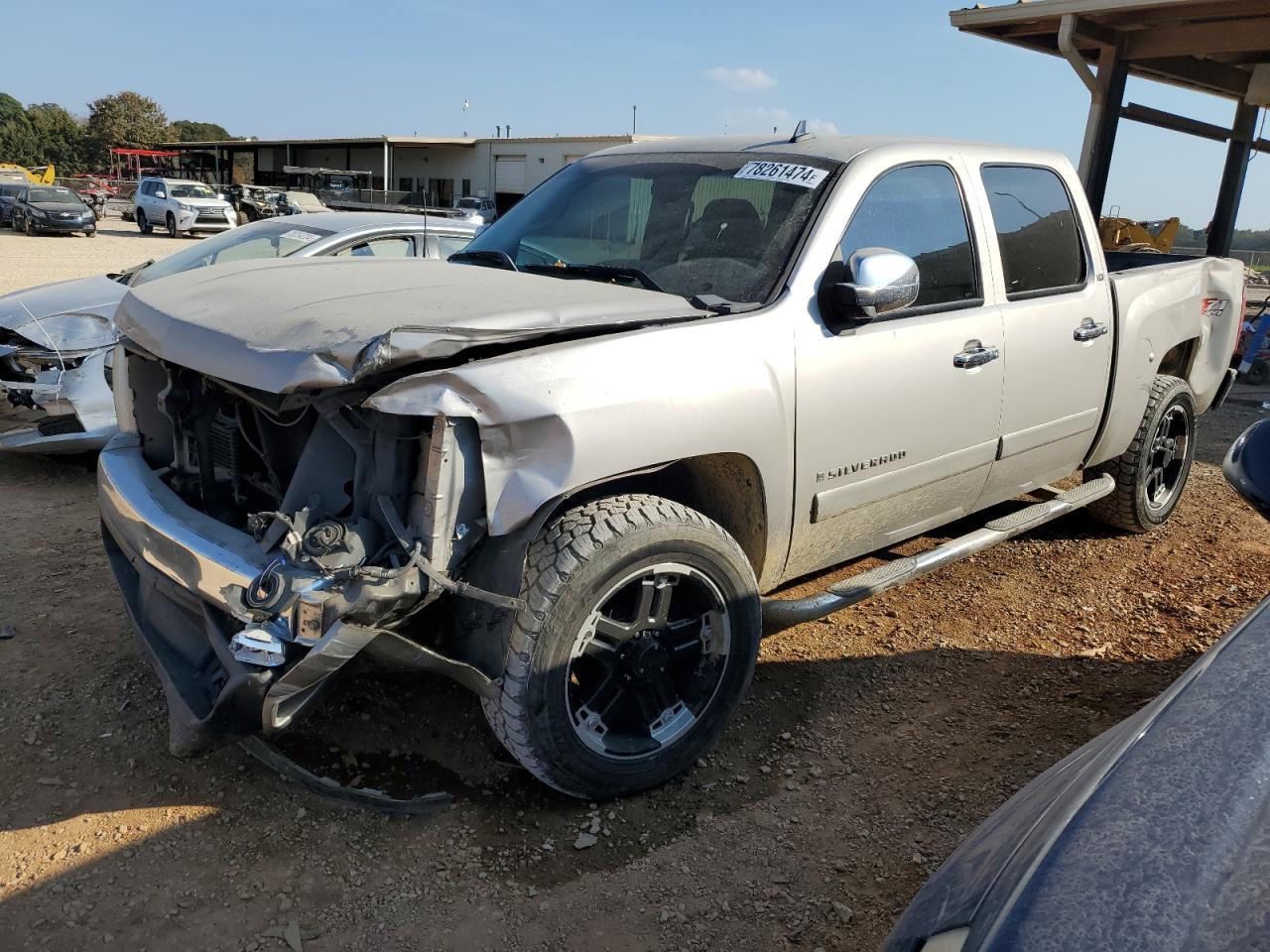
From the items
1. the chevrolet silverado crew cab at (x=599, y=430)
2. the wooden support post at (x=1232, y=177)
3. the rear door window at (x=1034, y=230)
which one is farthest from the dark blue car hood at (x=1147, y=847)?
the wooden support post at (x=1232, y=177)

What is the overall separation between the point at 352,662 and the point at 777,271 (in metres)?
1.82

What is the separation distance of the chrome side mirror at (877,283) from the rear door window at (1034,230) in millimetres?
988

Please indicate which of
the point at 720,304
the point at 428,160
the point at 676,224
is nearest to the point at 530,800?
the point at 720,304

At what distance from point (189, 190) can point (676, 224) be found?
104 feet

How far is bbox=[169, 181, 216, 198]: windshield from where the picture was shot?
30.4 meters

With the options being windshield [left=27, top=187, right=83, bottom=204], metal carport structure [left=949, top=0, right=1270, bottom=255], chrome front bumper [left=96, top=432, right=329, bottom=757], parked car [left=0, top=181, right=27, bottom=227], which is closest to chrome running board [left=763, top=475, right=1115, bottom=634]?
chrome front bumper [left=96, top=432, right=329, bottom=757]

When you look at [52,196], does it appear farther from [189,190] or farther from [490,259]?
[490,259]

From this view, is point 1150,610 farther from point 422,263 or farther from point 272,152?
point 272,152

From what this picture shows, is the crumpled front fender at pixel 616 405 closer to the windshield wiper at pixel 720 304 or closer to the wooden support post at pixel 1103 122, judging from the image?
the windshield wiper at pixel 720 304

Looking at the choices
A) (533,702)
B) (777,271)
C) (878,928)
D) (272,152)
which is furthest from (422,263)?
(272,152)

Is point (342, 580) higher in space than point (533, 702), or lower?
higher

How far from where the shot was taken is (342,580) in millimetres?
2422

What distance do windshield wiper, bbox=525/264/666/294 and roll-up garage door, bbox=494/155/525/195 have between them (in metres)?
42.0

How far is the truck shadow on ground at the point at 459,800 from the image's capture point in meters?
2.58
